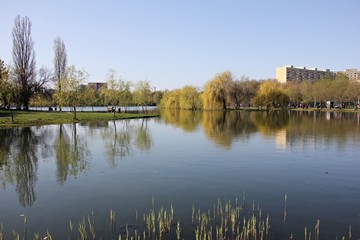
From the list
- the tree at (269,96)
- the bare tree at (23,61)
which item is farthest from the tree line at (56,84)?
the tree at (269,96)

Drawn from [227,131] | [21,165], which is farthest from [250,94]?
[21,165]

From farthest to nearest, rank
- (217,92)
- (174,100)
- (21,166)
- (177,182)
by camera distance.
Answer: (174,100) < (217,92) < (21,166) < (177,182)

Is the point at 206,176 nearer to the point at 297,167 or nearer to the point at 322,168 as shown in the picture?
the point at 297,167

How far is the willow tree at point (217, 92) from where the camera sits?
304ft

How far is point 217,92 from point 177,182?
80.3m

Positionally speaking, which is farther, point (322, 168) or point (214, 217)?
point (322, 168)

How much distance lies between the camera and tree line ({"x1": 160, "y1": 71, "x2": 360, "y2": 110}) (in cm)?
9425

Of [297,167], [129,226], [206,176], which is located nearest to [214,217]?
[129,226]

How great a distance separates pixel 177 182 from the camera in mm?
13625

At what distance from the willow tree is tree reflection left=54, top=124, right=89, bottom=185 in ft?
227

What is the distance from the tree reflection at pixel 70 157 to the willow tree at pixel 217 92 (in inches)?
2720

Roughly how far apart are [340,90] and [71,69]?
8930 centimetres

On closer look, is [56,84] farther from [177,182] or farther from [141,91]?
[177,182]

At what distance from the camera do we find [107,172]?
1553 cm
